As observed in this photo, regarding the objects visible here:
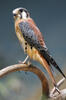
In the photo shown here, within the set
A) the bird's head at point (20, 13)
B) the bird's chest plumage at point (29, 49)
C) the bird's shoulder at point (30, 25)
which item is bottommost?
the bird's chest plumage at point (29, 49)

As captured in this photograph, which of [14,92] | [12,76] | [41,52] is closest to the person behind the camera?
[41,52]

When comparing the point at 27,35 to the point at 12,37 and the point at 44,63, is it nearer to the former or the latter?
the point at 44,63

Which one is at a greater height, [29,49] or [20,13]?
[20,13]

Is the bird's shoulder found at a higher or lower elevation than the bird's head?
lower

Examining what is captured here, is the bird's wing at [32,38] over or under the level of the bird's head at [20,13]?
under

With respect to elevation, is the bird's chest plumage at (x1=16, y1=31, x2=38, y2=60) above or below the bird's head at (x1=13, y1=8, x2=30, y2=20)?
below

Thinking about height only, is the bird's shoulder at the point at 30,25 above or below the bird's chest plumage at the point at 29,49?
above

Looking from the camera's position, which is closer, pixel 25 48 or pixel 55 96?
pixel 55 96

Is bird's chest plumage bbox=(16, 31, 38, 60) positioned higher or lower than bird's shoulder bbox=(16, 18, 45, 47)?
lower

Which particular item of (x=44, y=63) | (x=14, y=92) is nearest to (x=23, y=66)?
(x=44, y=63)

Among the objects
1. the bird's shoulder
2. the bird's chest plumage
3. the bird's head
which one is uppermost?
the bird's head

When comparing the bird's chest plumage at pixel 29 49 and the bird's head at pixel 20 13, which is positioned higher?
the bird's head at pixel 20 13
